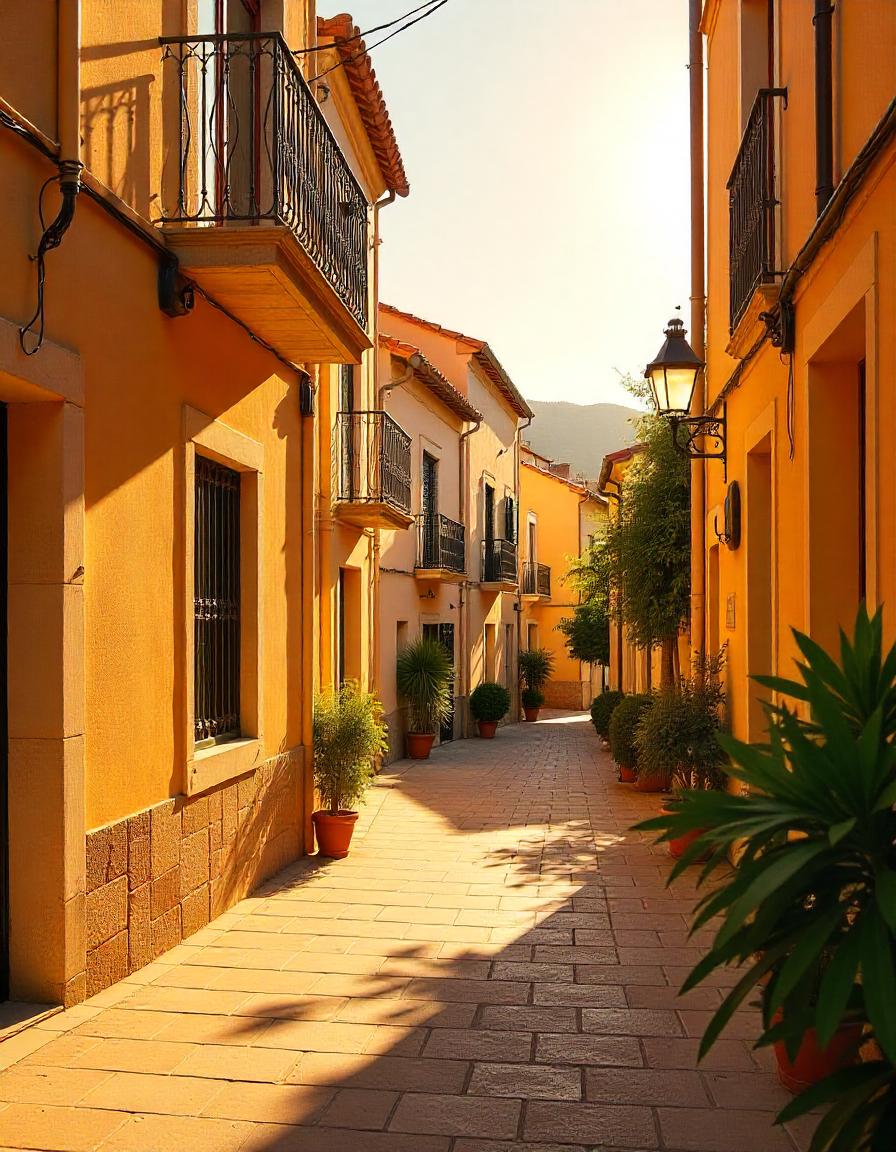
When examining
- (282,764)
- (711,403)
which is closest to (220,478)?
(282,764)

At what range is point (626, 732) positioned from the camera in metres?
12.0

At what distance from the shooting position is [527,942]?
559cm

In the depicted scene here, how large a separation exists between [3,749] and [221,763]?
6.11 feet

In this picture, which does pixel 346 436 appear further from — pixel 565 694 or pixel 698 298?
pixel 565 694

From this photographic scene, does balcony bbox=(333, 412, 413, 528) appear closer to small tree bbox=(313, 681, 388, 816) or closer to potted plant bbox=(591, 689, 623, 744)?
small tree bbox=(313, 681, 388, 816)

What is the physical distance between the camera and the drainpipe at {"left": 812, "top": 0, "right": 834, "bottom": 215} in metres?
4.25

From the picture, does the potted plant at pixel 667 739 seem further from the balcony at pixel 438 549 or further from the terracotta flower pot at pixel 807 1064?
the balcony at pixel 438 549

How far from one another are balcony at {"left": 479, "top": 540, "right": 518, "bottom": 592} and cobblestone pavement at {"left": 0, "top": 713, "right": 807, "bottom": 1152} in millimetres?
16436

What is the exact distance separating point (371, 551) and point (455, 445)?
7704mm

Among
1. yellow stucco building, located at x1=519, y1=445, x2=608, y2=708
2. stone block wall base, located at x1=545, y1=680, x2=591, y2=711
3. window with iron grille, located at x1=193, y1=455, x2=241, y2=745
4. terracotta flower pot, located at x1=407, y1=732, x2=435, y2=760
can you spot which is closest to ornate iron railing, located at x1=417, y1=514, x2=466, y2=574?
terracotta flower pot, located at x1=407, y1=732, x2=435, y2=760

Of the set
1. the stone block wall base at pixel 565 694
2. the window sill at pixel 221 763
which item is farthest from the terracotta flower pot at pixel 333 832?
the stone block wall base at pixel 565 694

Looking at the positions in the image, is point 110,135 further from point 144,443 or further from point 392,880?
point 392,880

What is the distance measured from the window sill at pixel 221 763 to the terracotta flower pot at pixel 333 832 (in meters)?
1.21

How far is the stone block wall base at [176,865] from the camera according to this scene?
181 inches
